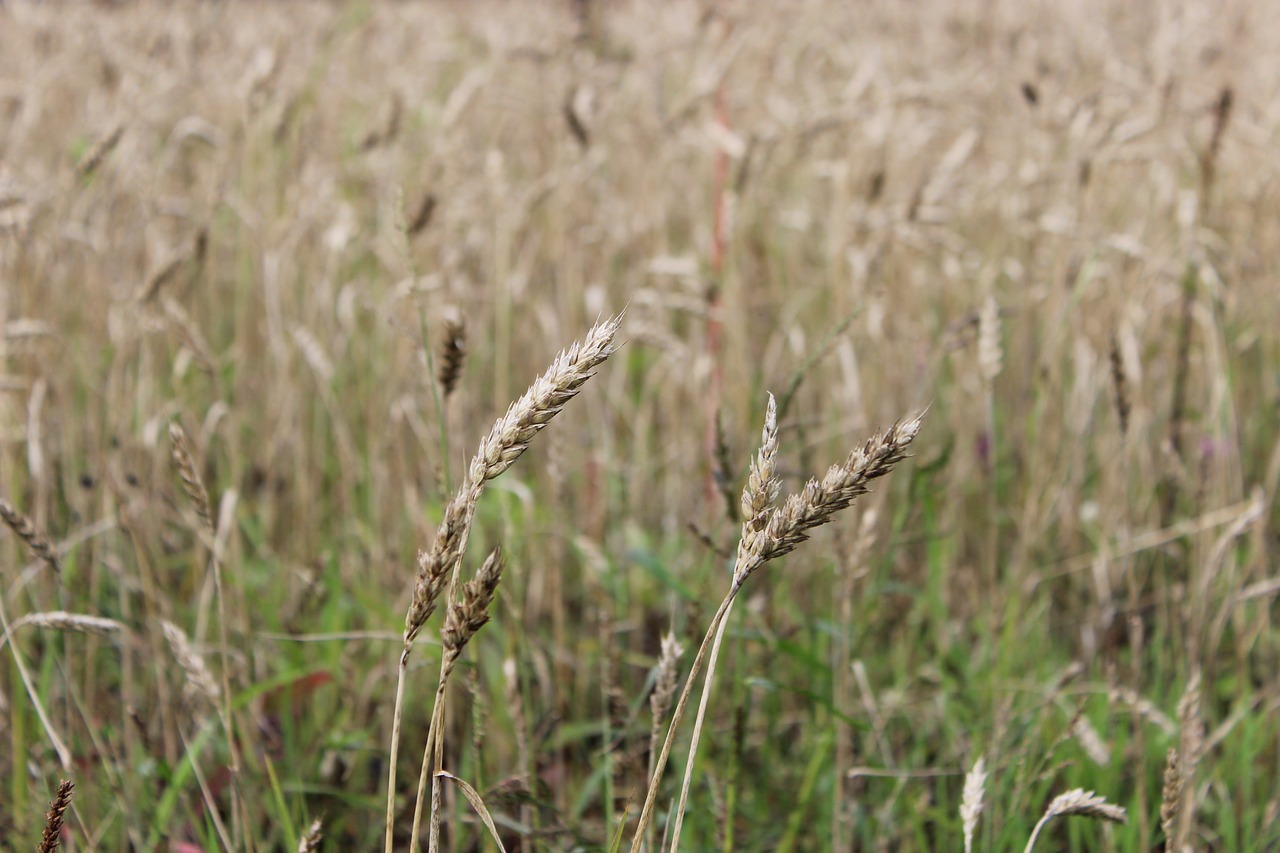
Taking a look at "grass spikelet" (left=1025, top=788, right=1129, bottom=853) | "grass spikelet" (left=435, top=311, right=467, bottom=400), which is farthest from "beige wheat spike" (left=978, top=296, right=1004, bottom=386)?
"grass spikelet" (left=435, top=311, right=467, bottom=400)

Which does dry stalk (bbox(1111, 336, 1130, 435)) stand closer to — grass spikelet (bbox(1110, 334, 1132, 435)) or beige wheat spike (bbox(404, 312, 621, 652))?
grass spikelet (bbox(1110, 334, 1132, 435))

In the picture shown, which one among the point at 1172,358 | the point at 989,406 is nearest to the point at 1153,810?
the point at 989,406

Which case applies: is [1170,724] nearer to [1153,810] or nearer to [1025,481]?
[1153,810]

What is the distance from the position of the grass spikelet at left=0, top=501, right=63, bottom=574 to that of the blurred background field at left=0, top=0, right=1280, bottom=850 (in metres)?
0.05

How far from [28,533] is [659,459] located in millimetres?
1436

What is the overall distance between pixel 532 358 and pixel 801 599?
3.14 ft

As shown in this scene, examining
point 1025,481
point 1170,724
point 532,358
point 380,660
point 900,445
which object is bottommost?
point 380,660

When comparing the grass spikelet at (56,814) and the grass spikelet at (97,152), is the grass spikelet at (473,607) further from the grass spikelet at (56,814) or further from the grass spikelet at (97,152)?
the grass spikelet at (97,152)

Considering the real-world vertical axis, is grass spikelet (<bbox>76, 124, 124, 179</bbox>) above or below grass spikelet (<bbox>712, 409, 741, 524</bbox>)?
above

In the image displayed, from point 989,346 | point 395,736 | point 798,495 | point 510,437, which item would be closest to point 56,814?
point 395,736

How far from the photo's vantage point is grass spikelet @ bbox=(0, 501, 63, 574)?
0.89 meters

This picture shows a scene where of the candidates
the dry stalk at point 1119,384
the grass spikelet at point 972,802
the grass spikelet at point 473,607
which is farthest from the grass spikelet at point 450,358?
the dry stalk at point 1119,384

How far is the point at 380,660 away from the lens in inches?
63.1

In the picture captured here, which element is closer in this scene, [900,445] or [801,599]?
[900,445]
